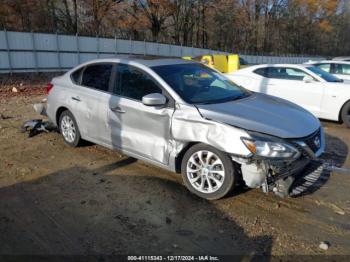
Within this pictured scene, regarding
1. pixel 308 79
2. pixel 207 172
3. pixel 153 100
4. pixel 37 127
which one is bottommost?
pixel 37 127

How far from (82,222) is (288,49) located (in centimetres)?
7529

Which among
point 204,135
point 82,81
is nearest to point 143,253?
point 204,135

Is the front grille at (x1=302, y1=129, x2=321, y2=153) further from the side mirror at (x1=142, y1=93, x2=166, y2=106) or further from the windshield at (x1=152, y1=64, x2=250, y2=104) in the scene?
the side mirror at (x1=142, y1=93, x2=166, y2=106)

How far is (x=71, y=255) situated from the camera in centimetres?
326

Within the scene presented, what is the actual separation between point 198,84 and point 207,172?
4.58 ft

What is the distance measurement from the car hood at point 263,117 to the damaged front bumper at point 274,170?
0.22 metres

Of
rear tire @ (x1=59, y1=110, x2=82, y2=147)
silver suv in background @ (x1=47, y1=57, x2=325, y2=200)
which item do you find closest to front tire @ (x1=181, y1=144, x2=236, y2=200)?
silver suv in background @ (x1=47, y1=57, x2=325, y2=200)

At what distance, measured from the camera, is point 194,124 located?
4.29m

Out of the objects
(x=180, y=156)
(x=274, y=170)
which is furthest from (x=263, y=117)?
(x=180, y=156)

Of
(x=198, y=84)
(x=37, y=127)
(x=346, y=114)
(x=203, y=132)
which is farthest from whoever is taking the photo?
(x=346, y=114)

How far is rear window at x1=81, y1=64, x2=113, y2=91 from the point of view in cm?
550

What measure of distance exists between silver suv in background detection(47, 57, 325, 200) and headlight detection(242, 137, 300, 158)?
0.04 feet

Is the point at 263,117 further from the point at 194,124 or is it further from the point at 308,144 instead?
the point at 194,124

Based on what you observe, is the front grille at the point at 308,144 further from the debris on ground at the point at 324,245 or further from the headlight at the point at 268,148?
the debris on ground at the point at 324,245
